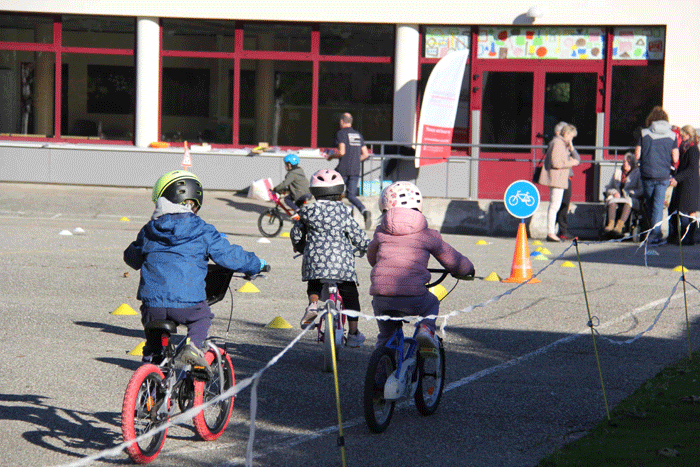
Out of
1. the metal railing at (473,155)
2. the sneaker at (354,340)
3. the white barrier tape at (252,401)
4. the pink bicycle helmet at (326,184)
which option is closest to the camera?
the white barrier tape at (252,401)

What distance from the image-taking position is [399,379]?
18.6 ft

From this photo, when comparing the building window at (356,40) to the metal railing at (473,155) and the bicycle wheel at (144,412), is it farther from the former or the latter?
the bicycle wheel at (144,412)

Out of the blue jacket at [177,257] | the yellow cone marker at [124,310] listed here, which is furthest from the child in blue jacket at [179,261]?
the yellow cone marker at [124,310]

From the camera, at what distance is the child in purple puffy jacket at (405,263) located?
19.5ft

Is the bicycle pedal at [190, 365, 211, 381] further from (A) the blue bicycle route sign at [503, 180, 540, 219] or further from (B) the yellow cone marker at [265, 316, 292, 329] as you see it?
(A) the blue bicycle route sign at [503, 180, 540, 219]

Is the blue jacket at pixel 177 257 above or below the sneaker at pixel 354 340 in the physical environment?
above

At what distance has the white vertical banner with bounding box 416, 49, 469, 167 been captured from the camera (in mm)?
19453

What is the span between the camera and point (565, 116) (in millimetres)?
20438

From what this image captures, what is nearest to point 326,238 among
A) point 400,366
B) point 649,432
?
point 400,366

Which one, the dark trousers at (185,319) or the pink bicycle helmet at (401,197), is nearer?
the dark trousers at (185,319)

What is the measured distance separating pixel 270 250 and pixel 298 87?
26.4 feet

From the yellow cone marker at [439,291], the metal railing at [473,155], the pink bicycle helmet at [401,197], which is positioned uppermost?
the metal railing at [473,155]

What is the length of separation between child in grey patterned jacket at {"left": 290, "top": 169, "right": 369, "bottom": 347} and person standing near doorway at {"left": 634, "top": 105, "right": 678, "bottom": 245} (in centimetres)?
959

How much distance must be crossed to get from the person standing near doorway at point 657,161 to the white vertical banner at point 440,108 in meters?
4.90
